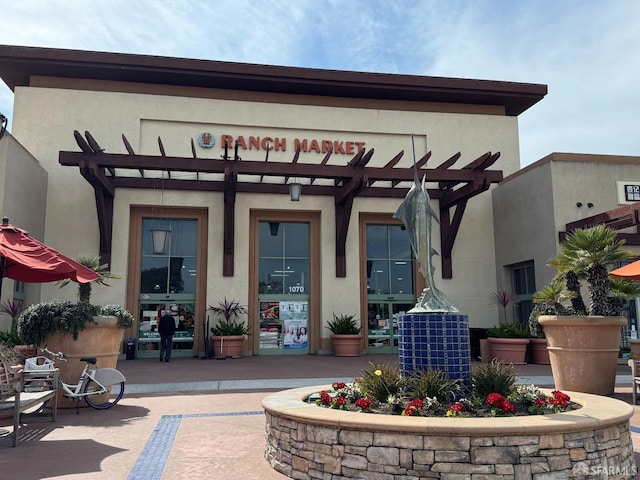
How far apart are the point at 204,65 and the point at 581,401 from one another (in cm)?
1628

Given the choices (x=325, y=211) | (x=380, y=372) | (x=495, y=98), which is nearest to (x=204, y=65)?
(x=325, y=211)

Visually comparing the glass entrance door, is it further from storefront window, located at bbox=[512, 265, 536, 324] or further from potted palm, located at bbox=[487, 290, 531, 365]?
storefront window, located at bbox=[512, 265, 536, 324]

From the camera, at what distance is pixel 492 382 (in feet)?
20.0

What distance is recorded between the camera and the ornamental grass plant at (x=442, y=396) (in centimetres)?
541

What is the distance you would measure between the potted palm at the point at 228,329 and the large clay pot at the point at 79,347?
8.11 meters

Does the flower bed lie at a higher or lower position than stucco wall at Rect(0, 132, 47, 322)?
lower

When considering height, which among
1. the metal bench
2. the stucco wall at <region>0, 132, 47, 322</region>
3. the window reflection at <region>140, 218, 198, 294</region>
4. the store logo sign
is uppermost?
the store logo sign

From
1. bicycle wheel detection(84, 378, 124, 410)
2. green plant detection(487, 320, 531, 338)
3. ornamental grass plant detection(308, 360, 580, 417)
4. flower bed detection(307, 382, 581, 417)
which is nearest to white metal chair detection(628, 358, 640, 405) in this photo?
flower bed detection(307, 382, 581, 417)

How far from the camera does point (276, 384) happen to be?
1115 centimetres

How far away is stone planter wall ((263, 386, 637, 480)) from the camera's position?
439 centimetres

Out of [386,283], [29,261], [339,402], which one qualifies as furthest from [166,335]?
[339,402]

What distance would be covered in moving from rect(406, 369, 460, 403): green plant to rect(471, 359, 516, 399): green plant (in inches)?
11.4

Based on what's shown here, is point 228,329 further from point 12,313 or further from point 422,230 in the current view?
point 422,230

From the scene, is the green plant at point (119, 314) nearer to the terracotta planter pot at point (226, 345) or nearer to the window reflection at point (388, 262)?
the terracotta planter pot at point (226, 345)
